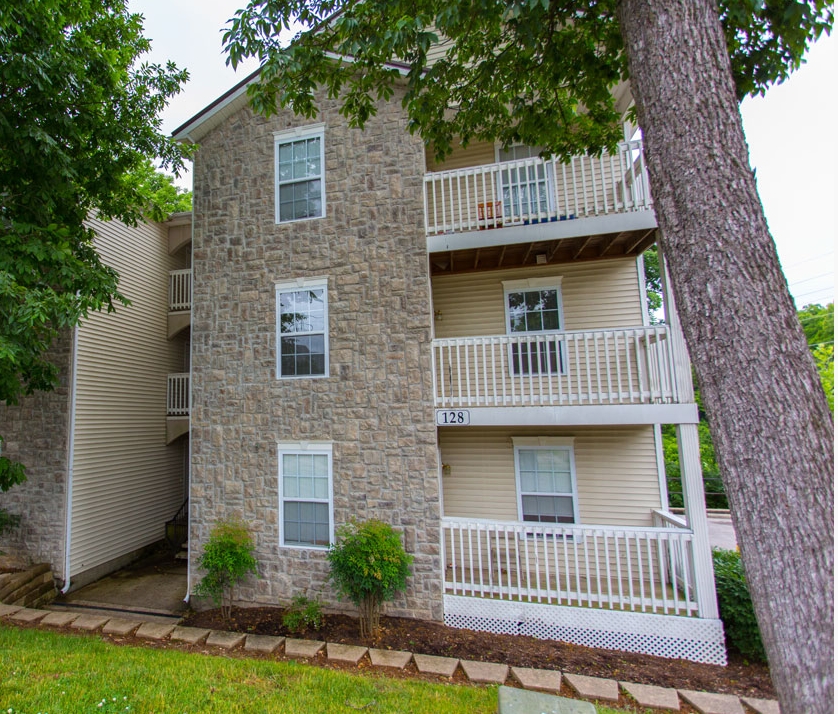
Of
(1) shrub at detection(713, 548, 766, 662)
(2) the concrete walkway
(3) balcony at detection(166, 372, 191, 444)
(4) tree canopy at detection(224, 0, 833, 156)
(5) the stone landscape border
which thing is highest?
(4) tree canopy at detection(224, 0, 833, 156)

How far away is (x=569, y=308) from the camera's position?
7.83 m

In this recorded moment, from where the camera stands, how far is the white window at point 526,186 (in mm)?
6629

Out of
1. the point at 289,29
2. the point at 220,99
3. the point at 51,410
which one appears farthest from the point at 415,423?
the point at 51,410

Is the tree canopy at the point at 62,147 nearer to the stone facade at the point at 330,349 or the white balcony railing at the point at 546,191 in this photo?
the stone facade at the point at 330,349

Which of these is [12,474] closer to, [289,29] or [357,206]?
[357,206]

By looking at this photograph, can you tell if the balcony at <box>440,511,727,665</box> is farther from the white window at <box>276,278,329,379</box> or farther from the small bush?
the white window at <box>276,278,329,379</box>

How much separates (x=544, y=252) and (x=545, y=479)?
4.02 metres

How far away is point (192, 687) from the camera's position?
4.34 meters

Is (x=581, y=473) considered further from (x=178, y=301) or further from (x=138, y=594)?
(x=178, y=301)

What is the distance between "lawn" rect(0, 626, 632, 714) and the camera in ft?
13.0

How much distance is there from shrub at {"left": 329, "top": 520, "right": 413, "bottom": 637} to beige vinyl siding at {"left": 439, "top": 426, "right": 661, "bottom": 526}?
2.00 meters

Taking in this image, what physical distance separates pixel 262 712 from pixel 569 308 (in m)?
7.08

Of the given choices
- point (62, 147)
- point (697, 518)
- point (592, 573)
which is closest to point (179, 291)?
point (62, 147)

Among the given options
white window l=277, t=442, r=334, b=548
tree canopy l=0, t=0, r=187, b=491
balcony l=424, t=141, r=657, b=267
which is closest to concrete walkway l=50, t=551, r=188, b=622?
white window l=277, t=442, r=334, b=548
